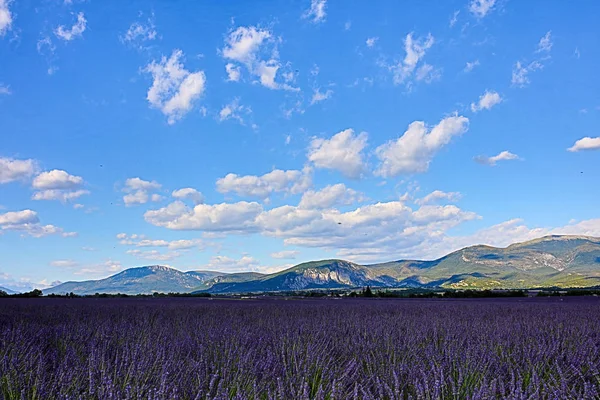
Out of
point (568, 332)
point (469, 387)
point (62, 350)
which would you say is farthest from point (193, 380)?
point (568, 332)

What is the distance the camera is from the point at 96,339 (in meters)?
5.56

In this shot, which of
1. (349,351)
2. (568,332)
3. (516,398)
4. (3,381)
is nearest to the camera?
(516,398)

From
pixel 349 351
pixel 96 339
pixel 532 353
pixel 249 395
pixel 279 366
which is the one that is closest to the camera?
pixel 249 395

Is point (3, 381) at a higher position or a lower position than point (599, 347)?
higher

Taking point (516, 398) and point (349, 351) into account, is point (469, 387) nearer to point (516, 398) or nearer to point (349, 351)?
point (516, 398)

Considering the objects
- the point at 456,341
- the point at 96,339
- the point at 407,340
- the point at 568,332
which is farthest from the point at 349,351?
the point at 568,332

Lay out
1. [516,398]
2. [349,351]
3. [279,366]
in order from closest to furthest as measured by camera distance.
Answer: [516,398] → [279,366] → [349,351]

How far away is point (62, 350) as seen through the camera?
5.13m

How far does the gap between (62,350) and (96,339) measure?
1.51ft

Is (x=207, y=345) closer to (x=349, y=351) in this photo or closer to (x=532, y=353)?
(x=349, y=351)

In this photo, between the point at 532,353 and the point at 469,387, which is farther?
the point at 532,353

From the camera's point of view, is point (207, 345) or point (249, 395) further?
point (207, 345)

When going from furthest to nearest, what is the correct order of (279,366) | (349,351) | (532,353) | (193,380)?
(349,351) → (532,353) → (279,366) → (193,380)

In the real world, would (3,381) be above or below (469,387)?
above
